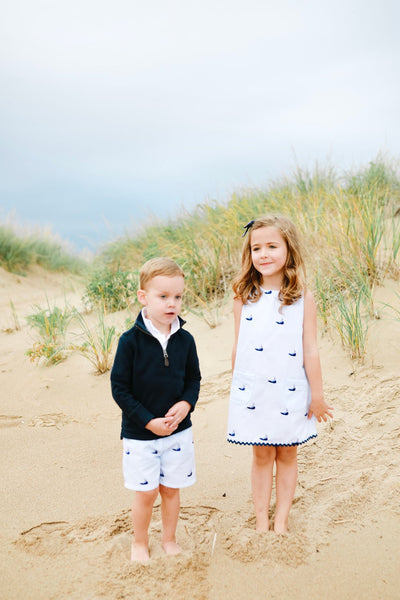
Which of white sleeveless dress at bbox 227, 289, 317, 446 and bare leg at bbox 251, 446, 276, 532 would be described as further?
bare leg at bbox 251, 446, 276, 532

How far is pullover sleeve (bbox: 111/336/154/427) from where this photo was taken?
235 cm

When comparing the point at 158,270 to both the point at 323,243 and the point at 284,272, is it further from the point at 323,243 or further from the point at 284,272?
the point at 323,243

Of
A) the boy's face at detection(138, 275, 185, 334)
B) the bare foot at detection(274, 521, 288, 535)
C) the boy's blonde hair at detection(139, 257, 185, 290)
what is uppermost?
the boy's blonde hair at detection(139, 257, 185, 290)

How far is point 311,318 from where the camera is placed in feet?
8.50

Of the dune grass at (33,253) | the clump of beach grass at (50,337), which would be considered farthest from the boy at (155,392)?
the dune grass at (33,253)

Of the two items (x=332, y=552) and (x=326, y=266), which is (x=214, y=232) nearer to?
(x=326, y=266)

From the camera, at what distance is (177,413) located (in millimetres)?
2385

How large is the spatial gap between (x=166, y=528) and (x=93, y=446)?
5.07 feet

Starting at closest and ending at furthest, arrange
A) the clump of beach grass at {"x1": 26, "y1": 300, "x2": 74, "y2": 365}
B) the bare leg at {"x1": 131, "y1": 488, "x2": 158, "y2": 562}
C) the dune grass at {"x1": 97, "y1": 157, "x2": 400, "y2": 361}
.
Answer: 1. the bare leg at {"x1": 131, "y1": 488, "x2": 158, "y2": 562}
2. the dune grass at {"x1": 97, "y1": 157, "x2": 400, "y2": 361}
3. the clump of beach grass at {"x1": 26, "y1": 300, "x2": 74, "y2": 365}

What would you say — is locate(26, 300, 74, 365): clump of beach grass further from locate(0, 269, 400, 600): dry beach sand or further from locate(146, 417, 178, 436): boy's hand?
locate(146, 417, 178, 436): boy's hand

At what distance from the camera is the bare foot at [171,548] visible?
2541 mm

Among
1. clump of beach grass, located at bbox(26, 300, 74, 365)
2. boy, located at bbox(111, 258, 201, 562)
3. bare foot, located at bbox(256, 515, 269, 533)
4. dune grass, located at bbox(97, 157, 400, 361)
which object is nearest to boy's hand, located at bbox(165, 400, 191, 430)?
boy, located at bbox(111, 258, 201, 562)

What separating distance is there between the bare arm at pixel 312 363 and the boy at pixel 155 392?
1.91 ft

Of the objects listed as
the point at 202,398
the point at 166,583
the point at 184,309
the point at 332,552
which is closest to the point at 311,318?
the point at 332,552
